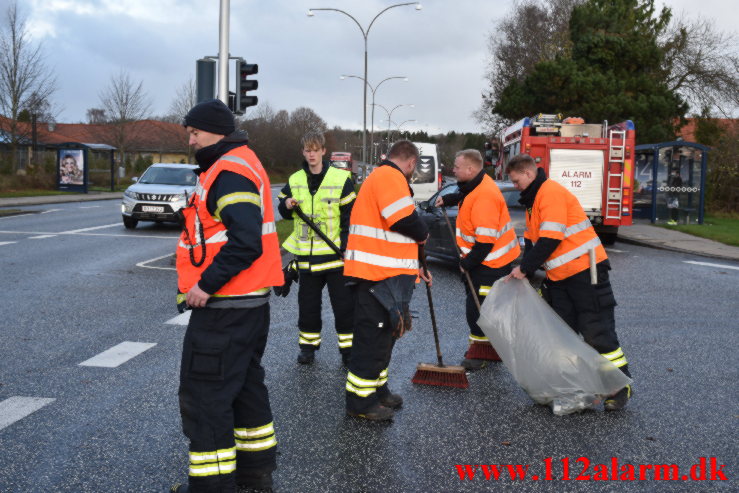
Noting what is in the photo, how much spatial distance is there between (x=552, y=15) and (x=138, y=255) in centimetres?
4477

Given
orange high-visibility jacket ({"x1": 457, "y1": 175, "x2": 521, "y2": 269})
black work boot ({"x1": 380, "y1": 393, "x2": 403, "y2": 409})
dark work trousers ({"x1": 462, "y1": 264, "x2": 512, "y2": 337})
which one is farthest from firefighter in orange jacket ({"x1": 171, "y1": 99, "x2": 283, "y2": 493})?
dark work trousers ({"x1": 462, "y1": 264, "x2": 512, "y2": 337})

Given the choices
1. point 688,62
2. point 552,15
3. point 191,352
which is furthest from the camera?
point 552,15

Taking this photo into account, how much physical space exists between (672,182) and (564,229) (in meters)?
19.2

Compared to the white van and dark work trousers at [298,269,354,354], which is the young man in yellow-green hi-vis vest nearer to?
dark work trousers at [298,269,354,354]

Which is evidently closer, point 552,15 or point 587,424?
point 587,424

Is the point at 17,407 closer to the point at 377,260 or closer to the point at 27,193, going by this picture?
the point at 377,260

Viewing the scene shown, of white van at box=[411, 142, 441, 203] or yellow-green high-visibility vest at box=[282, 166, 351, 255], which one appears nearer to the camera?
yellow-green high-visibility vest at box=[282, 166, 351, 255]

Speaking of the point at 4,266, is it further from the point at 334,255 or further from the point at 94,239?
the point at 334,255

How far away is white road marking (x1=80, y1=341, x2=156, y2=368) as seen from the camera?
18.8 feet

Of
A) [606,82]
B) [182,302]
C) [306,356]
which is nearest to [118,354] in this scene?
[306,356]

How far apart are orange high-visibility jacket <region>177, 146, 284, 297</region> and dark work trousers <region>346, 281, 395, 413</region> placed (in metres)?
1.26

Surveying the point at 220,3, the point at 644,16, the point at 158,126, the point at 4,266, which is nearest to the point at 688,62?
the point at 644,16

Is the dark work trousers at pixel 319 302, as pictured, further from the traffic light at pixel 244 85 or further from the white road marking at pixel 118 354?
the traffic light at pixel 244 85

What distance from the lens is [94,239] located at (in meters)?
14.9
